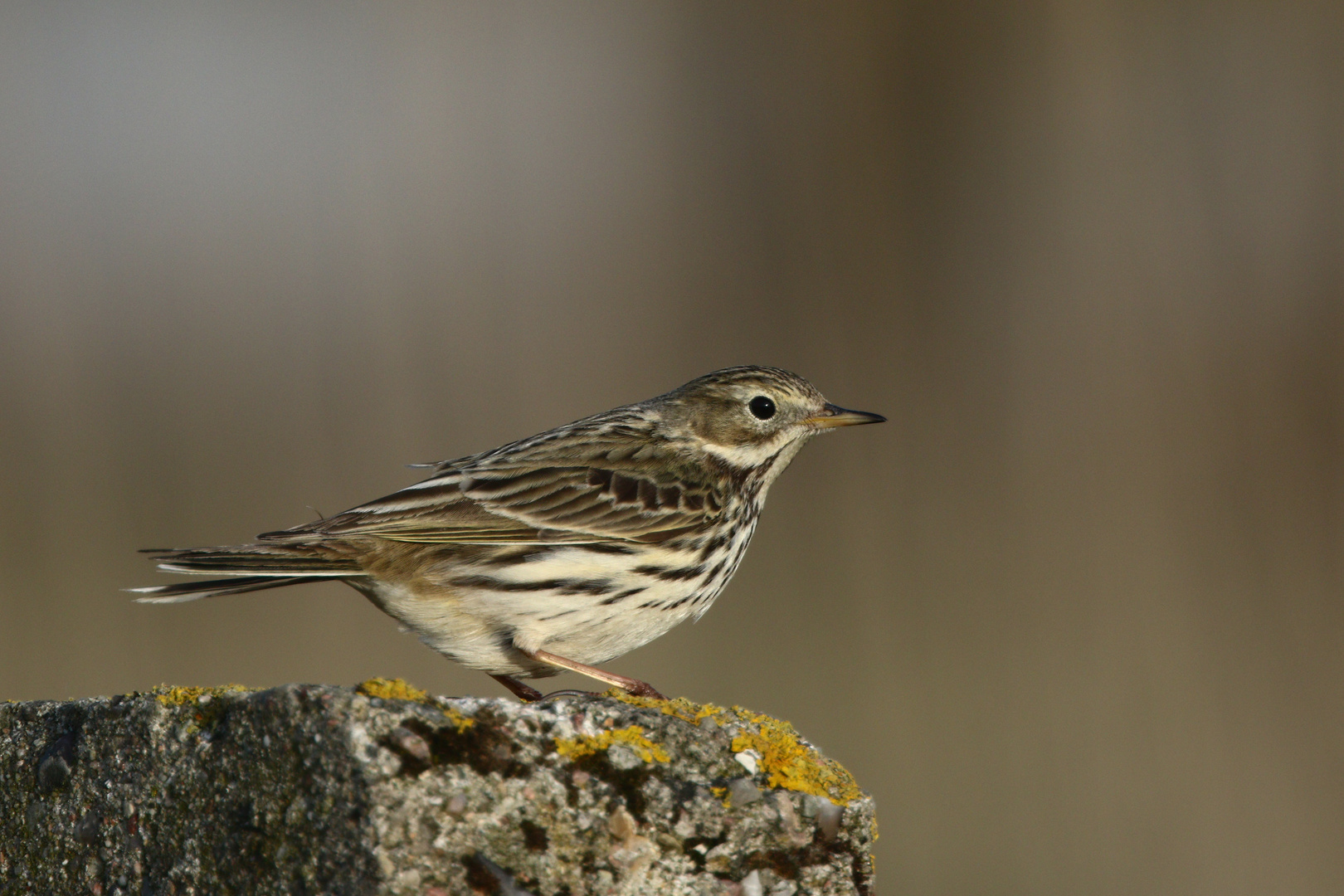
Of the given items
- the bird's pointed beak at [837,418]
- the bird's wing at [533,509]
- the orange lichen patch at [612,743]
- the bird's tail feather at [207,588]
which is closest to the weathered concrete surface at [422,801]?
the orange lichen patch at [612,743]

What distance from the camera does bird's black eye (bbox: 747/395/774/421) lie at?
19.0 ft

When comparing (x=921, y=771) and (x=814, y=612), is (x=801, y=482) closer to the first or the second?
(x=814, y=612)

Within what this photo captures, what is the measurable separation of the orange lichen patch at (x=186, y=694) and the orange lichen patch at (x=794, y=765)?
105 centimetres

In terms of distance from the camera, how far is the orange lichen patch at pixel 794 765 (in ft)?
8.31

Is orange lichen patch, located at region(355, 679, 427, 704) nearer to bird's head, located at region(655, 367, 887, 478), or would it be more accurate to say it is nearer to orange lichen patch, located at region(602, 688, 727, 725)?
orange lichen patch, located at region(602, 688, 727, 725)

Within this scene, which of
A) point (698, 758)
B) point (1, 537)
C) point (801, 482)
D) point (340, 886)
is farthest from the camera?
point (801, 482)

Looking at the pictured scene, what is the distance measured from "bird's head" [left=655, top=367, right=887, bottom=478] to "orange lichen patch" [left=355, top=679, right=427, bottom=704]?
136 inches

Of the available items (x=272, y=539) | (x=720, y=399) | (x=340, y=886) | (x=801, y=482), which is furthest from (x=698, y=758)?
(x=801, y=482)

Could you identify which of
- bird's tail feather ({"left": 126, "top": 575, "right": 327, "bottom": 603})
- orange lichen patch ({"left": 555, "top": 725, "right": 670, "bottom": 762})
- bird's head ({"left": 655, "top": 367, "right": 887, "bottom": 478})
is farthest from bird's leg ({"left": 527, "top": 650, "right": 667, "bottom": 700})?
orange lichen patch ({"left": 555, "top": 725, "right": 670, "bottom": 762})

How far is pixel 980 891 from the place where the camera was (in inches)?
320

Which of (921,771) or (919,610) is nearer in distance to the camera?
(921,771)

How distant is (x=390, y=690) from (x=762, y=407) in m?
3.63

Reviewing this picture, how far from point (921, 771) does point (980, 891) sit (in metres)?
0.97

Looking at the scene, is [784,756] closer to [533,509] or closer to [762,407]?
[533,509]
